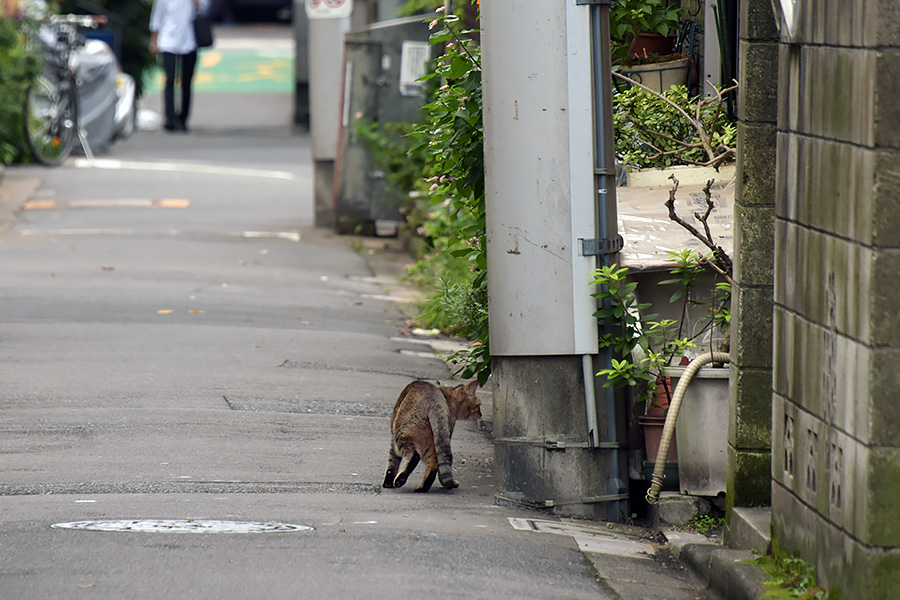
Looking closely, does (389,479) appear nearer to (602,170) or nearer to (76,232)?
(602,170)

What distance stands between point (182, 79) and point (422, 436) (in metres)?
18.7

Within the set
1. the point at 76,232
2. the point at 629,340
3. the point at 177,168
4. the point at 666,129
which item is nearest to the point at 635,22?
the point at 666,129

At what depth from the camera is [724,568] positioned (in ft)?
16.2

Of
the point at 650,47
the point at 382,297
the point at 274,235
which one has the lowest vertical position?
the point at 382,297

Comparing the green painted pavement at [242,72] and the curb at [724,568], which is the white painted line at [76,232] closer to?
the curb at [724,568]

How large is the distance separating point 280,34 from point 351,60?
2956cm

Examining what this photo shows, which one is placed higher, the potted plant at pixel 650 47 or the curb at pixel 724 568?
the potted plant at pixel 650 47

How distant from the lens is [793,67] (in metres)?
4.61

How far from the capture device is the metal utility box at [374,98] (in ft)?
46.5

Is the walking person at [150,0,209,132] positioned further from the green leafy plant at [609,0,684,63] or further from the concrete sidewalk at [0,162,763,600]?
the concrete sidewalk at [0,162,763,600]

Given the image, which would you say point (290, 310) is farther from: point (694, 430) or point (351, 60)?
point (694, 430)

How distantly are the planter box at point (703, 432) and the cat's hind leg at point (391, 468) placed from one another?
1248 millimetres

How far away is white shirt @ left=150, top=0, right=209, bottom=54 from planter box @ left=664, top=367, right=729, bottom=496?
18.8m

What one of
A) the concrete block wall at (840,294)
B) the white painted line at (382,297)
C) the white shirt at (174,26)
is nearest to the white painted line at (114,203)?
the white painted line at (382,297)
